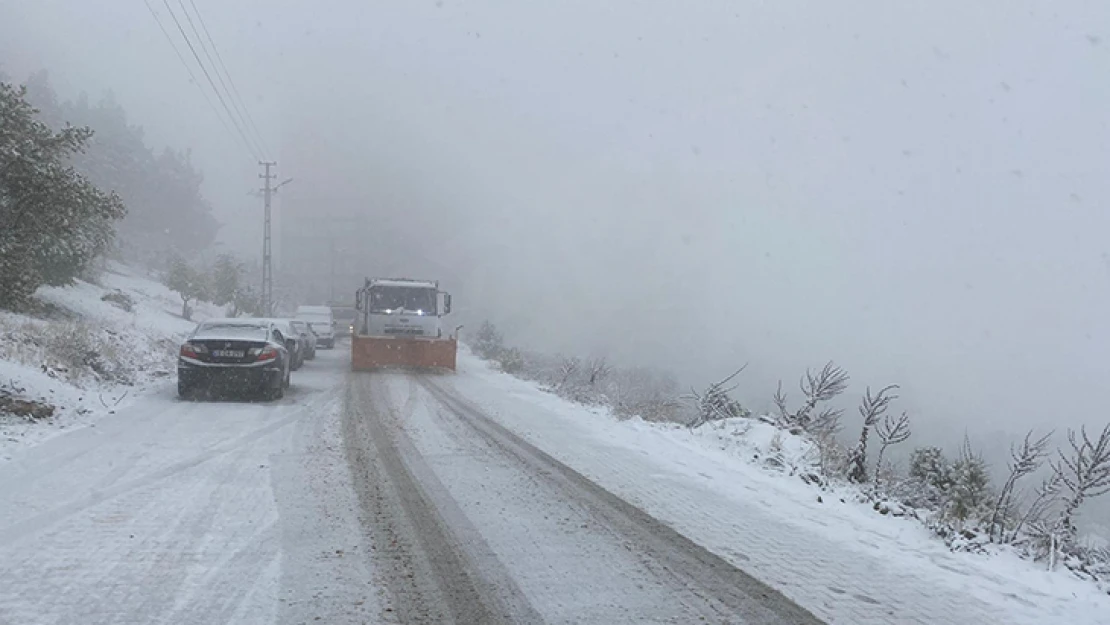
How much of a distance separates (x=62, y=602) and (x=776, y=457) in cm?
795

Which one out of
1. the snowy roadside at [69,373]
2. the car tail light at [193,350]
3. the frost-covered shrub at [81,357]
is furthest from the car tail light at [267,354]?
the frost-covered shrub at [81,357]

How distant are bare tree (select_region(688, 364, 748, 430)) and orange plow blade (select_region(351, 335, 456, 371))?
35.0ft

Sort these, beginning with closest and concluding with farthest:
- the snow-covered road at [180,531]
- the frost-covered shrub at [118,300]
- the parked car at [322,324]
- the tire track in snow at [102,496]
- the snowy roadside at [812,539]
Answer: the snow-covered road at [180,531] → the snowy roadside at [812,539] → the tire track in snow at [102,496] → the frost-covered shrub at [118,300] → the parked car at [322,324]

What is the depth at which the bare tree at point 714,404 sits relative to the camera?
45.4 feet

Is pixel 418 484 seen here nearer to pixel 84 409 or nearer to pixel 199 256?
pixel 84 409

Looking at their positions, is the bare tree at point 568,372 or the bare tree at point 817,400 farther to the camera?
the bare tree at point 568,372

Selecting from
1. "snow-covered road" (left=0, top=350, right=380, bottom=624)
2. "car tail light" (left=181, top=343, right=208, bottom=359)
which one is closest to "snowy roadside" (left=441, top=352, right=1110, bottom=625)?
"snow-covered road" (left=0, top=350, right=380, bottom=624)

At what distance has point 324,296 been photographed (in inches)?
4247

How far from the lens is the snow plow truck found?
74.8ft

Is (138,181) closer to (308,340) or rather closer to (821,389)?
(308,340)

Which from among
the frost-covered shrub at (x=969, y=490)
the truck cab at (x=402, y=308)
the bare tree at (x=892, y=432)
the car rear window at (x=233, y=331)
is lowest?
the frost-covered shrub at (x=969, y=490)

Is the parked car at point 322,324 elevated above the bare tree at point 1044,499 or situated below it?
above

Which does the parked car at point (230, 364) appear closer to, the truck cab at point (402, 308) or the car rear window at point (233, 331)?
the car rear window at point (233, 331)

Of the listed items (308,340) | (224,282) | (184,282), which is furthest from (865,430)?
(224,282)
